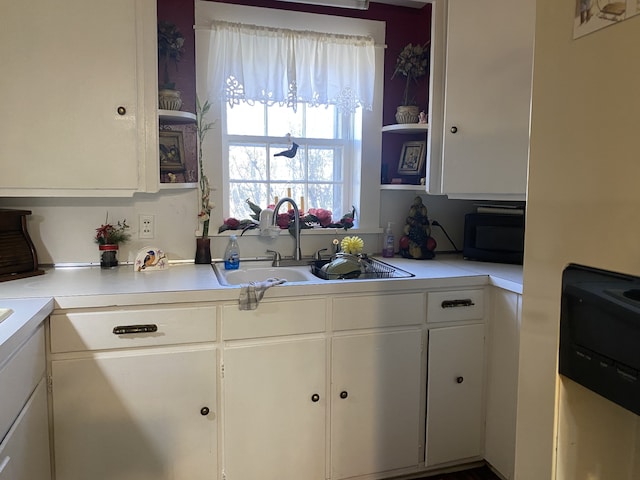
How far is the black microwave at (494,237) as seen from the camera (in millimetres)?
2379

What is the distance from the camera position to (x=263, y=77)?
2.37m

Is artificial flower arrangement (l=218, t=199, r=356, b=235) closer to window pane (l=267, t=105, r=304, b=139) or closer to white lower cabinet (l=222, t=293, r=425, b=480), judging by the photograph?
window pane (l=267, t=105, r=304, b=139)

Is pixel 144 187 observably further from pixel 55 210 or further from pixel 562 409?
pixel 562 409

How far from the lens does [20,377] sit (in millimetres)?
1361

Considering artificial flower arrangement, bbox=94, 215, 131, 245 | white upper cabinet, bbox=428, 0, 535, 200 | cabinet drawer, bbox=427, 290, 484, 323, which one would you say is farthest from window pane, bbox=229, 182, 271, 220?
cabinet drawer, bbox=427, 290, 484, 323

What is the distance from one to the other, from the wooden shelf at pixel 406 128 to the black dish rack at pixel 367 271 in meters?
0.70

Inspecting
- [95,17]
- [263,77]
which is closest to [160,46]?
[95,17]

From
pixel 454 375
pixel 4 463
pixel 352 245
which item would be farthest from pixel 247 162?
pixel 4 463

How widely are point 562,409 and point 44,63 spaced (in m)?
2.03

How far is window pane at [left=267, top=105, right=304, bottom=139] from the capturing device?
2.56m

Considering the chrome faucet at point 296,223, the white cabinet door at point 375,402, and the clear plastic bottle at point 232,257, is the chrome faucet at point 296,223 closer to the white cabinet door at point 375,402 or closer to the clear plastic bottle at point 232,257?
the clear plastic bottle at point 232,257

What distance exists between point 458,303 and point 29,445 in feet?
5.49

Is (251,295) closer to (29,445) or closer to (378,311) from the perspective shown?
(378,311)

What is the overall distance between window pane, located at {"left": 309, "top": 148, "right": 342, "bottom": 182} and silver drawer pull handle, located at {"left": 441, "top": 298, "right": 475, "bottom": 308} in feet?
3.21
